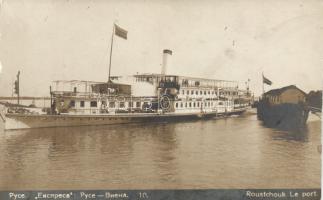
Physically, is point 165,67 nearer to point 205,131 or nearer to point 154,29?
point 154,29

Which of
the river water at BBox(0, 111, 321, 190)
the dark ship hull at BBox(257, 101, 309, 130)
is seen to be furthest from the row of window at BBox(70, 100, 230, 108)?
the dark ship hull at BBox(257, 101, 309, 130)

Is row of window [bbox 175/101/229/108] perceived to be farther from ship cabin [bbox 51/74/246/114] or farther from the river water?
the river water

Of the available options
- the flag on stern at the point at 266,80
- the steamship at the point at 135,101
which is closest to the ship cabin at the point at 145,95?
the steamship at the point at 135,101

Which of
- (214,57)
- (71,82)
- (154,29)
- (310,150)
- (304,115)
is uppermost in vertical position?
(154,29)

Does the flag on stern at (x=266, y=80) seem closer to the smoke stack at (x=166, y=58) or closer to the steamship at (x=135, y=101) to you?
the steamship at (x=135, y=101)

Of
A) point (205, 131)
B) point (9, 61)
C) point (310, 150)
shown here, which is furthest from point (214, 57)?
point (9, 61)

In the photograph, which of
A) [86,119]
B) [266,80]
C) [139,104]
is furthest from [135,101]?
[266,80]
